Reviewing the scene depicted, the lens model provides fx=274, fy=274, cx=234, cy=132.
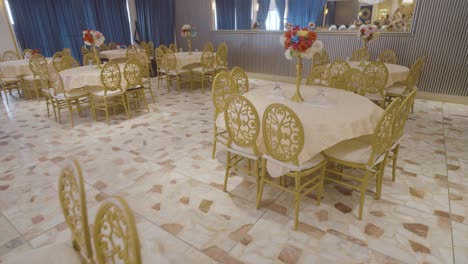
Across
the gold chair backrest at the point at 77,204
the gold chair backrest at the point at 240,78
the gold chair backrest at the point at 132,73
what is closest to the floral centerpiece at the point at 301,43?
the gold chair backrest at the point at 240,78

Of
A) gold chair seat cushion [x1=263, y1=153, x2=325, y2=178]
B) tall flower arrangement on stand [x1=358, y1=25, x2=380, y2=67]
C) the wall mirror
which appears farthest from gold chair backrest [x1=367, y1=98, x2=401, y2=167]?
the wall mirror

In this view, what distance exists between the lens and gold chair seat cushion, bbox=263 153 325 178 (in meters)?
1.97

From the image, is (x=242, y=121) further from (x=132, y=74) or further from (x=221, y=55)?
(x=221, y=55)

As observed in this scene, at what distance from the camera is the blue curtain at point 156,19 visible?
8.35 m

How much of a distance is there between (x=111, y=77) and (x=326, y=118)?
3.24 meters

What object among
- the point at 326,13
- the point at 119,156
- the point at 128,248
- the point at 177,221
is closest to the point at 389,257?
the point at 177,221

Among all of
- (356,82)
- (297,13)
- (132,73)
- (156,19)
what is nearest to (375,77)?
(356,82)

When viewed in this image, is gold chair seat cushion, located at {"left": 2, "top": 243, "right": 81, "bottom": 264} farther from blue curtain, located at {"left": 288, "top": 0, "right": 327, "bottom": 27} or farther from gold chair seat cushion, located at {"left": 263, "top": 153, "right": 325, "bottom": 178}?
blue curtain, located at {"left": 288, "top": 0, "right": 327, "bottom": 27}

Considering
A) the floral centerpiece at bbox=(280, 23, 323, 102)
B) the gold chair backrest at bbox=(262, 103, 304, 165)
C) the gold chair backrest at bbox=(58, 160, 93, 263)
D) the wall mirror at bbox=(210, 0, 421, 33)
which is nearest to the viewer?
the gold chair backrest at bbox=(58, 160, 93, 263)

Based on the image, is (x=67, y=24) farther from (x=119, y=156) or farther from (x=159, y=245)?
(x=159, y=245)

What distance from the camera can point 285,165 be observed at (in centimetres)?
200

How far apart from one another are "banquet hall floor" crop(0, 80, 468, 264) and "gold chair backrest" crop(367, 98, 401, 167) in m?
0.53

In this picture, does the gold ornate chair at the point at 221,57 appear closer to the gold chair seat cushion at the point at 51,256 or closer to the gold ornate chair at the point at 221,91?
the gold ornate chair at the point at 221,91

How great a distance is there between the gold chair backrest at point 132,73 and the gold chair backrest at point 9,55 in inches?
156
